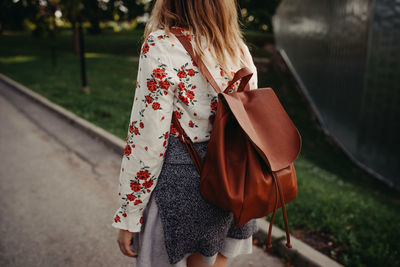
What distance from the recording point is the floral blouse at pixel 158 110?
1377mm

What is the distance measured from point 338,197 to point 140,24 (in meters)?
27.3

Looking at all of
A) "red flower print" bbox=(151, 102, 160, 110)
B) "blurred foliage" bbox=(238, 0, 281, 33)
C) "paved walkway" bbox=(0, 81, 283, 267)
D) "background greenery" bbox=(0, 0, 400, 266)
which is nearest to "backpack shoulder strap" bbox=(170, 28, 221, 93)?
"red flower print" bbox=(151, 102, 160, 110)

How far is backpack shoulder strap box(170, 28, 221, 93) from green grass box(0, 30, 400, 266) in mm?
493

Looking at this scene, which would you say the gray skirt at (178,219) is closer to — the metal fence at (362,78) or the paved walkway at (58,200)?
the paved walkway at (58,200)

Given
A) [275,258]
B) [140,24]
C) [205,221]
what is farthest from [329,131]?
[140,24]

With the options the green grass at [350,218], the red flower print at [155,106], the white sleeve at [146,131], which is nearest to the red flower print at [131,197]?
the white sleeve at [146,131]

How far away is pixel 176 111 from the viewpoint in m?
1.47

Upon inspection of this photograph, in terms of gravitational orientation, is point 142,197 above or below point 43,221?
above

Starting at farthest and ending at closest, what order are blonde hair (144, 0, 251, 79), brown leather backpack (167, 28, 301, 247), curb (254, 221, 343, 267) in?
1. curb (254, 221, 343, 267)
2. blonde hair (144, 0, 251, 79)
3. brown leather backpack (167, 28, 301, 247)

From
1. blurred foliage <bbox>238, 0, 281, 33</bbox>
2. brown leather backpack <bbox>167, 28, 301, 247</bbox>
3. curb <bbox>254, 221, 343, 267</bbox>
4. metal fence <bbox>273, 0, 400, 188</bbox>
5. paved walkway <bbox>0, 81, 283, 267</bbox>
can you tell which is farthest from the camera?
blurred foliage <bbox>238, 0, 281, 33</bbox>

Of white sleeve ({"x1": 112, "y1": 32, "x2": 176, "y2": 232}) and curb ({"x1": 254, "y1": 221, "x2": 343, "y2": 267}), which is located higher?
white sleeve ({"x1": 112, "y1": 32, "x2": 176, "y2": 232})

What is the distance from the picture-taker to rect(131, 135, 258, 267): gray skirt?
1501 millimetres

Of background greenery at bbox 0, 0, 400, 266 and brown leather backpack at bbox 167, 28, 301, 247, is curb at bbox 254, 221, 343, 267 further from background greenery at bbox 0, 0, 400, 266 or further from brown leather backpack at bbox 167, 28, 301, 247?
brown leather backpack at bbox 167, 28, 301, 247

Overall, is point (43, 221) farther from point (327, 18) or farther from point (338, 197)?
point (327, 18)
